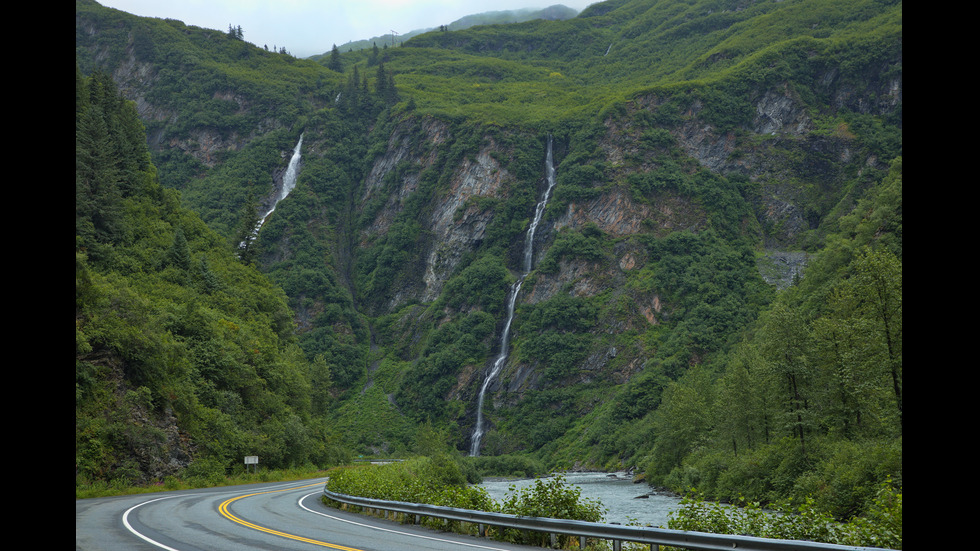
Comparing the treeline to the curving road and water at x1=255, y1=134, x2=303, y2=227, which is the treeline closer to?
the curving road

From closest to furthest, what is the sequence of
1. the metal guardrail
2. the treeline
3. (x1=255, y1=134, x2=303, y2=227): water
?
the metal guardrail, the treeline, (x1=255, y1=134, x2=303, y2=227): water

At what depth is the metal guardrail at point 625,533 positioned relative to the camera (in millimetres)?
9805

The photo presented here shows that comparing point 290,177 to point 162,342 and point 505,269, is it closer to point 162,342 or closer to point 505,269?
point 505,269

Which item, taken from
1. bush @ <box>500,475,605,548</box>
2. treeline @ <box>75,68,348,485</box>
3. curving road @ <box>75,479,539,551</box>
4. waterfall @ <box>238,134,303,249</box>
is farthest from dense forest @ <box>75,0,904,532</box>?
bush @ <box>500,475,605,548</box>

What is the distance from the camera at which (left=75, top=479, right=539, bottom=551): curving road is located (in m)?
13.5

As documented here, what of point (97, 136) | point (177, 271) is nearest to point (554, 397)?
point (177, 271)

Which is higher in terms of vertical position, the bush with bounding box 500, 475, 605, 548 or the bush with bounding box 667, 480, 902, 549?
the bush with bounding box 667, 480, 902, 549

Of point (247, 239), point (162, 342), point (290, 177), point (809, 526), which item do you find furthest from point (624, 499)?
point (290, 177)

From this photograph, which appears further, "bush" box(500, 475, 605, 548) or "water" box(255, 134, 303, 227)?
"water" box(255, 134, 303, 227)

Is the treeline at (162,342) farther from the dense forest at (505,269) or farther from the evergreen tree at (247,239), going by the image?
the evergreen tree at (247,239)

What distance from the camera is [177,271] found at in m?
58.9

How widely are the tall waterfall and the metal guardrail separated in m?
90.7

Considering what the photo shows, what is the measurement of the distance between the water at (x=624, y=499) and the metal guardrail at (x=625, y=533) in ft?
30.2
